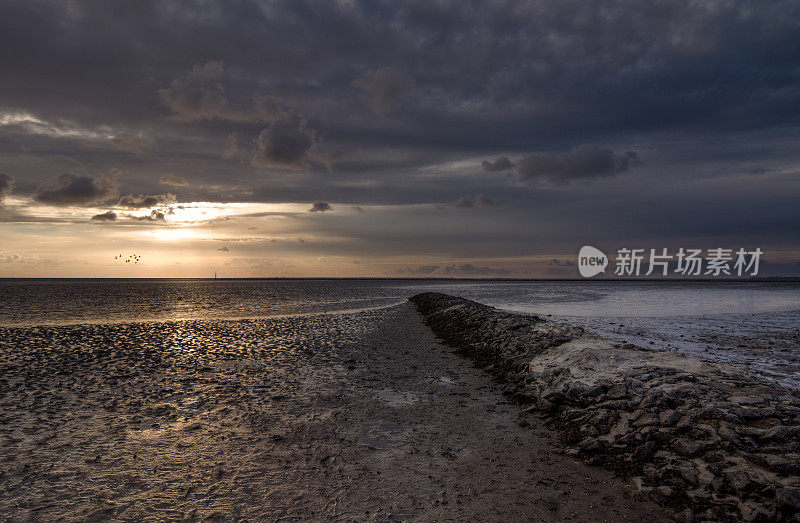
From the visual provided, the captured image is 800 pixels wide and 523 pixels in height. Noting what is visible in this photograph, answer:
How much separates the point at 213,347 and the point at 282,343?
133 inches

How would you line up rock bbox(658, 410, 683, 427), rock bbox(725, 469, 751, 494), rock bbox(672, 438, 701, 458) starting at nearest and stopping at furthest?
rock bbox(725, 469, 751, 494)
rock bbox(672, 438, 701, 458)
rock bbox(658, 410, 683, 427)

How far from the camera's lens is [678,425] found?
7.90m

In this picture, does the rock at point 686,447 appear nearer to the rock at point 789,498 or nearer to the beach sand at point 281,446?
the beach sand at point 281,446

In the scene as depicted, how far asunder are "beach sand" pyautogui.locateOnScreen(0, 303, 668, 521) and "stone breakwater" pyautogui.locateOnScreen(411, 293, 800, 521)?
56cm

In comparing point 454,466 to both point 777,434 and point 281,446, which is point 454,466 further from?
point 777,434

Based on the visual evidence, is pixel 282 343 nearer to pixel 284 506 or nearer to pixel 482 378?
pixel 482 378

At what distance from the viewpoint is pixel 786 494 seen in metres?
5.70

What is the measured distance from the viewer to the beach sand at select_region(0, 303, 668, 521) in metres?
6.55

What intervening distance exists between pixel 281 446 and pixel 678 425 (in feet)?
26.0

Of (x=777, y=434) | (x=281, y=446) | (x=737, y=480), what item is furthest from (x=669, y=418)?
(x=281, y=446)

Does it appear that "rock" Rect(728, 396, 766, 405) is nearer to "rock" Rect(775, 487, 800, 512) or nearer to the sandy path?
"rock" Rect(775, 487, 800, 512)

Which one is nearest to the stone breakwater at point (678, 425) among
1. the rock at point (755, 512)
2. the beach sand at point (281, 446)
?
the rock at point (755, 512)

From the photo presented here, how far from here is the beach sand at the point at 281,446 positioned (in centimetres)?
655

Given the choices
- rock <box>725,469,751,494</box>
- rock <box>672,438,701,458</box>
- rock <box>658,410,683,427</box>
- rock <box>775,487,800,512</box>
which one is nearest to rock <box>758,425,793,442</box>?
rock <box>672,438,701,458</box>
